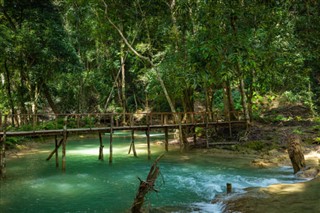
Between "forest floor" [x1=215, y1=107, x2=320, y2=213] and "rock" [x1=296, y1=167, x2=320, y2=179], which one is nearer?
"forest floor" [x1=215, y1=107, x2=320, y2=213]

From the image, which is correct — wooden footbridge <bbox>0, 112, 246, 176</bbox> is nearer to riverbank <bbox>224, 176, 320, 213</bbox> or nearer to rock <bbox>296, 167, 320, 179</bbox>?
rock <bbox>296, 167, 320, 179</bbox>

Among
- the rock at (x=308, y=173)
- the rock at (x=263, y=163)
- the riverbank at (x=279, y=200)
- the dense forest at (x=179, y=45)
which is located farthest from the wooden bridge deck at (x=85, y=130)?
the riverbank at (x=279, y=200)

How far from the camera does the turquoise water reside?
10.5 m

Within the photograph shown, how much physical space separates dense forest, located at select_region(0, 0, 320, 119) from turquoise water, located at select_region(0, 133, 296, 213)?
15.2ft

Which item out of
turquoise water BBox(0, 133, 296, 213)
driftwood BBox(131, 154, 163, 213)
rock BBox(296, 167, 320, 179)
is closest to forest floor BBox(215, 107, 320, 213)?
rock BBox(296, 167, 320, 179)

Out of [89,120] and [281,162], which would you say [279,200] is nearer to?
[281,162]

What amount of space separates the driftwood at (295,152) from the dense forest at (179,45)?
3.54 m

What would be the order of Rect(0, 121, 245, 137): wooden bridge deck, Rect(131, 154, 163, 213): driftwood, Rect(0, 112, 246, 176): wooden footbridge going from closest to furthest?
1. Rect(131, 154, 163, 213): driftwood
2. Rect(0, 121, 245, 137): wooden bridge deck
3. Rect(0, 112, 246, 176): wooden footbridge

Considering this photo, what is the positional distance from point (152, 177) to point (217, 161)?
1101 cm

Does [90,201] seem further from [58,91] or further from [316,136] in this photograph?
[58,91]

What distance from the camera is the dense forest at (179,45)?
1325cm

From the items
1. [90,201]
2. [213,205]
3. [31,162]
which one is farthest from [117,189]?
[31,162]

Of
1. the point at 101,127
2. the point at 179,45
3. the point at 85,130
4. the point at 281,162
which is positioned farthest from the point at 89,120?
the point at 281,162

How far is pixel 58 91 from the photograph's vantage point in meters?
39.1
